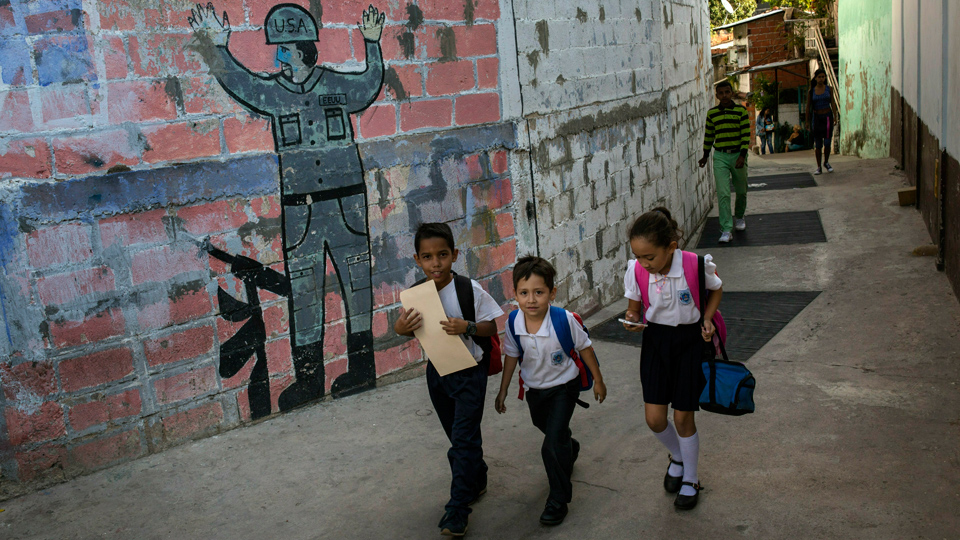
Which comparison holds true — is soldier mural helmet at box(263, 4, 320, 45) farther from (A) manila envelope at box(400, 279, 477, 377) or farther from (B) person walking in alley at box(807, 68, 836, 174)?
(B) person walking in alley at box(807, 68, 836, 174)

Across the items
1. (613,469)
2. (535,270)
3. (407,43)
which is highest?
(407,43)

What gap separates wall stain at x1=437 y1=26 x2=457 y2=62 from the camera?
5.91 metres

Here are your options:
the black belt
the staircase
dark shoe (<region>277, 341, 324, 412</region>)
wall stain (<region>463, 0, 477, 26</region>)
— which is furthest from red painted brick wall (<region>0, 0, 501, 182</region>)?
the staircase

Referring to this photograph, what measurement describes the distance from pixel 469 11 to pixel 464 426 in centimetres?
346

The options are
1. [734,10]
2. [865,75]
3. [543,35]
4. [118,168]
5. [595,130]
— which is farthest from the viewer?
[734,10]

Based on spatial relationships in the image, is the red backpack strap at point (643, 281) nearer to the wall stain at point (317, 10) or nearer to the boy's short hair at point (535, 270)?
the boy's short hair at point (535, 270)

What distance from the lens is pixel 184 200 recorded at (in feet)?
15.4

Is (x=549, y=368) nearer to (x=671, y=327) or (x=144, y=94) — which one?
(x=671, y=327)

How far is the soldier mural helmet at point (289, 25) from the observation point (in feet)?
16.4

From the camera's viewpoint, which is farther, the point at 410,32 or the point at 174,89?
the point at 410,32

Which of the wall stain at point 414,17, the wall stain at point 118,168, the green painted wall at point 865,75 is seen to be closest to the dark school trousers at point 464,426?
the wall stain at point 118,168

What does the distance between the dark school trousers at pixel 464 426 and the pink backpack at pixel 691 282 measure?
85cm

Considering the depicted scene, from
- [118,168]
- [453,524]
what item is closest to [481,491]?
[453,524]

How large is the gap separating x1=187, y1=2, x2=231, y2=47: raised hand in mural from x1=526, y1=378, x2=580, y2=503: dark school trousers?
2.74m
